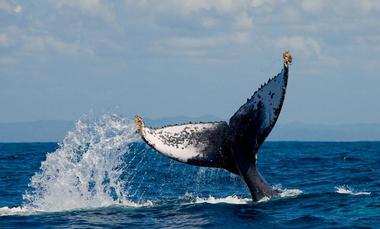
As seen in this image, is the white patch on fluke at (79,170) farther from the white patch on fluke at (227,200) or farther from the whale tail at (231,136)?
the whale tail at (231,136)

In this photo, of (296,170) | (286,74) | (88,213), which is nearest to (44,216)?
(88,213)

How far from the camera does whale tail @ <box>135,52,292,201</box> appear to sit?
35.4 feet

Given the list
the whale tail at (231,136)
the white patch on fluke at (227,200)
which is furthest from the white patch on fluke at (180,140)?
the white patch on fluke at (227,200)

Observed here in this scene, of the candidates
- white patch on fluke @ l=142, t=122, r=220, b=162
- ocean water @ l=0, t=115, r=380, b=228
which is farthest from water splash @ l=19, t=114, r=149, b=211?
white patch on fluke @ l=142, t=122, r=220, b=162

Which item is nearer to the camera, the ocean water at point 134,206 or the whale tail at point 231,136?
the whale tail at point 231,136

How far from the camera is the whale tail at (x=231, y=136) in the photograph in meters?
10.8

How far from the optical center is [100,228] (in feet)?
37.5

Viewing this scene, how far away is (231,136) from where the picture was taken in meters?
11.4

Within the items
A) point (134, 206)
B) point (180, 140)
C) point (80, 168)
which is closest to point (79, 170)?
point (80, 168)

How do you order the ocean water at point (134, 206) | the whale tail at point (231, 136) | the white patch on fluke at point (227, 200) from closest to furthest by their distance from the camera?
the whale tail at point (231, 136)
the ocean water at point (134, 206)
the white patch on fluke at point (227, 200)

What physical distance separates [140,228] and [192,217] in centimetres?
109

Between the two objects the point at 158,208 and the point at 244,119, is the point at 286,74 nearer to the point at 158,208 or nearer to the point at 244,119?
the point at 244,119

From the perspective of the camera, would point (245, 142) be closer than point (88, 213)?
Yes

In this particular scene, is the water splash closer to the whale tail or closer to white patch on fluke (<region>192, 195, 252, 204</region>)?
white patch on fluke (<region>192, 195, 252, 204</region>)
